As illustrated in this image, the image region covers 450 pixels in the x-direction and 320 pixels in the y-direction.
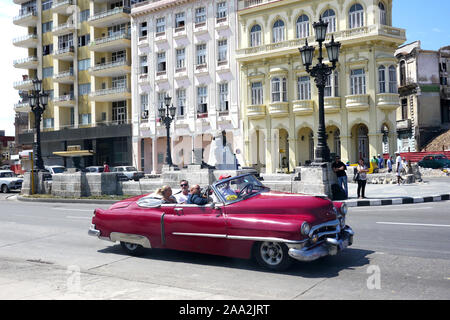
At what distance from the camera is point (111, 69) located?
146ft

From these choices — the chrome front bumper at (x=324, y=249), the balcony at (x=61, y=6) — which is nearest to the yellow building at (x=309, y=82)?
the balcony at (x=61, y=6)

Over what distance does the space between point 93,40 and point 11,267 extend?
140 feet

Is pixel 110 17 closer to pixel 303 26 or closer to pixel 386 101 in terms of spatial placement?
pixel 303 26

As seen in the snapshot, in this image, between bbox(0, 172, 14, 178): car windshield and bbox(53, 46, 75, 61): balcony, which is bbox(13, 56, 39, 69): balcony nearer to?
bbox(53, 46, 75, 61): balcony

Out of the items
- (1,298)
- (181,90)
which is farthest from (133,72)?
(1,298)

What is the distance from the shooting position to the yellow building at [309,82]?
32406 millimetres

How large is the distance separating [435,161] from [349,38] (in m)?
12.8

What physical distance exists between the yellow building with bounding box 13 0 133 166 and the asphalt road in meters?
36.7

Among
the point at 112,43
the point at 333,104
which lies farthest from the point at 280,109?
the point at 112,43

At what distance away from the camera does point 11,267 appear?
7336 mm

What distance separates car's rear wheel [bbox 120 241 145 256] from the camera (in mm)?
8117

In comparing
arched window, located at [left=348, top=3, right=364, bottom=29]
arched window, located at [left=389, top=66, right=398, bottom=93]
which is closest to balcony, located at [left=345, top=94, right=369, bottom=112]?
arched window, located at [left=389, top=66, right=398, bottom=93]

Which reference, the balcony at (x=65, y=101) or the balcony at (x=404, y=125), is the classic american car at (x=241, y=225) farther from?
the balcony at (x=65, y=101)
